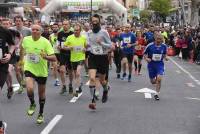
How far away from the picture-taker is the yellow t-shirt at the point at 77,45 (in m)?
14.3

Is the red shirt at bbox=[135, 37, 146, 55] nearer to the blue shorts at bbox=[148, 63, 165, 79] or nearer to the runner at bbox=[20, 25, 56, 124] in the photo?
the blue shorts at bbox=[148, 63, 165, 79]

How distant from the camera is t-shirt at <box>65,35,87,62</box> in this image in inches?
563

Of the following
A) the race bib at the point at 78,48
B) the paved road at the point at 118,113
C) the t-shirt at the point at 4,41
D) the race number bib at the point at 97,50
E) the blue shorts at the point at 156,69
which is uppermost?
the t-shirt at the point at 4,41

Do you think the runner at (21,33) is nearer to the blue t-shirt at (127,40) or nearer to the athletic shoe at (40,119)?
the athletic shoe at (40,119)

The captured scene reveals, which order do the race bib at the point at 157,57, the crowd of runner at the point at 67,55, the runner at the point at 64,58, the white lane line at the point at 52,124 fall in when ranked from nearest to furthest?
the white lane line at the point at 52,124 → the crowd of runner at the point at 67,55 → the race bib at the point at 157,57 → the runner at the point at 64,58

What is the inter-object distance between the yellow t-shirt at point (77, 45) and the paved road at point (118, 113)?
1.00 meters

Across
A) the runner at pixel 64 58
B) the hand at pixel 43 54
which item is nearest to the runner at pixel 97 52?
the hand at pixel 43 54

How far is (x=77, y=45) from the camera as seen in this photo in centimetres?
1431

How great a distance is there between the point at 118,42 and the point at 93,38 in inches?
307

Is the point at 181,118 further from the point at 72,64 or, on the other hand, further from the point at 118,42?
the point at 118,42

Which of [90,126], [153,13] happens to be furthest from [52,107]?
[153,13]

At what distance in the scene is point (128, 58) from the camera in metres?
19.8

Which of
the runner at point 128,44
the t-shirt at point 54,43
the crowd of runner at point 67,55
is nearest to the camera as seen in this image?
the crowd of runner at point 67,55

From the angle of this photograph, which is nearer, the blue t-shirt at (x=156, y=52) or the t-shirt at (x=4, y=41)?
the t-shirt at (x=4, y=41)
